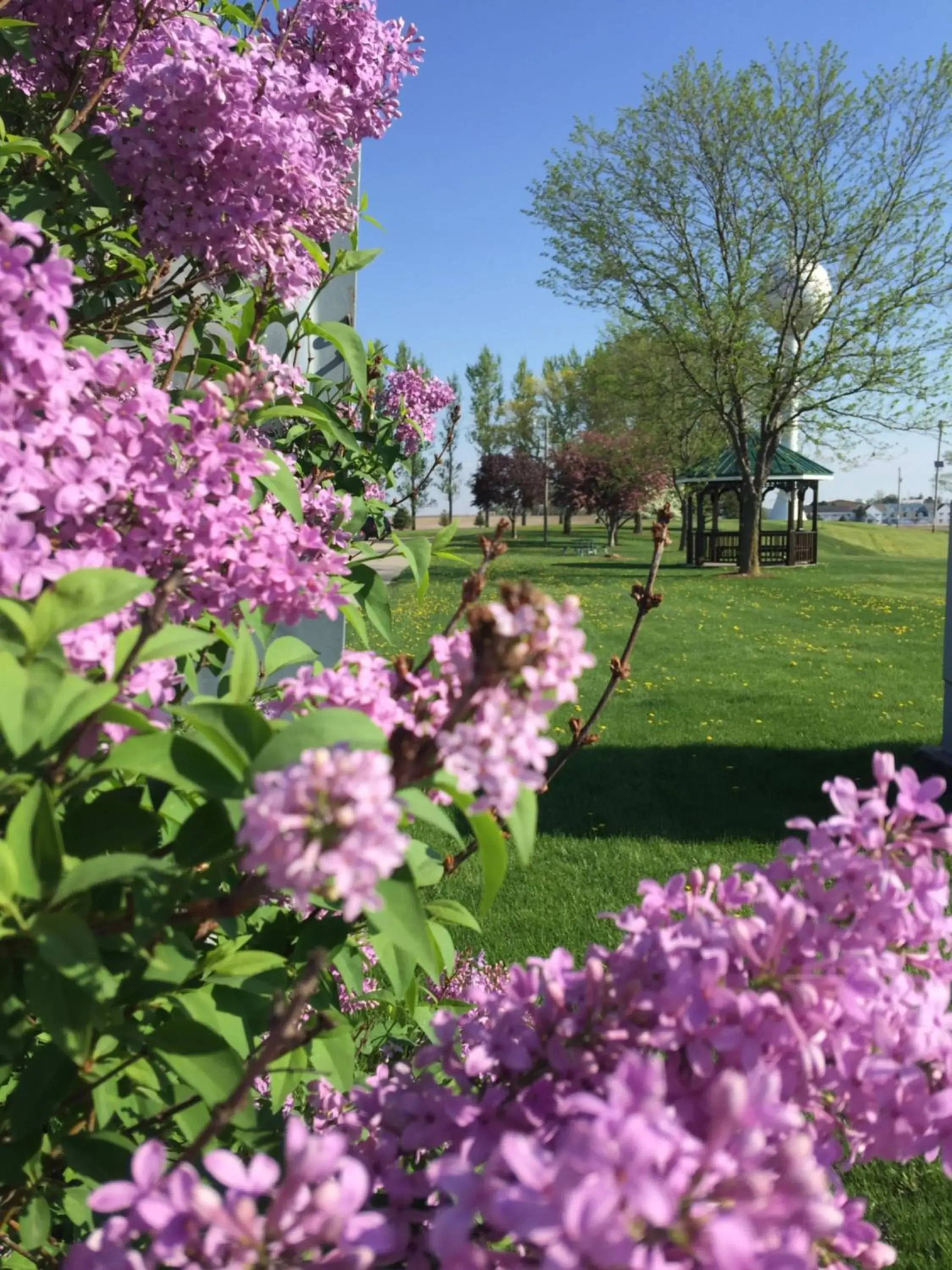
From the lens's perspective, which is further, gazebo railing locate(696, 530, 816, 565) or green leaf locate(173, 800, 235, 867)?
gazebo railing locate(696, 530, 816, 565)

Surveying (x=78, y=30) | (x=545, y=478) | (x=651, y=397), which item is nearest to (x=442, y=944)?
(x=78, y=30)

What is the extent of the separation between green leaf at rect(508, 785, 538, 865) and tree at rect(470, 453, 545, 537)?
4643 cm

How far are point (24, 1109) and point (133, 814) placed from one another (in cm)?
34

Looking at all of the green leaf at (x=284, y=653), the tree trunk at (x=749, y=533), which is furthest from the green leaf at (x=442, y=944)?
A: the tree trunk at (x=749, y=533)

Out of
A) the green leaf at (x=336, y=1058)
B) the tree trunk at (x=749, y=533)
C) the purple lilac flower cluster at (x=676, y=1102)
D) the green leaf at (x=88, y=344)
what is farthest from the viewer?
the tree trunk at (x=749, y=533)

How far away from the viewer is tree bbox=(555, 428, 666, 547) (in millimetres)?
36375

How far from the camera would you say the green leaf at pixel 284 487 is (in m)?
1.50

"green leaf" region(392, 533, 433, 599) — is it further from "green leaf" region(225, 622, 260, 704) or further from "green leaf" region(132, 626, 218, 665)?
"green leaf" region(132, 626, 218, 665)

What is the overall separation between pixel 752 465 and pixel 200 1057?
3034cm

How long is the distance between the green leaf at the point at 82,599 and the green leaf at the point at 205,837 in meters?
0.21

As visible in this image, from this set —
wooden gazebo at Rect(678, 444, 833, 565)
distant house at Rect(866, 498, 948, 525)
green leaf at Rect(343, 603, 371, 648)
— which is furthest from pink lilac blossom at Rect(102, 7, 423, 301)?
distant house at Rect(866, 498, 948, 525)

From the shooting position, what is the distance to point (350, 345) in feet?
6.73

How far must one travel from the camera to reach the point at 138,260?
2068 mm

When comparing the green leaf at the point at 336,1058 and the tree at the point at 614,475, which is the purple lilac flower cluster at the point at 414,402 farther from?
the tree at the point at 614,475
